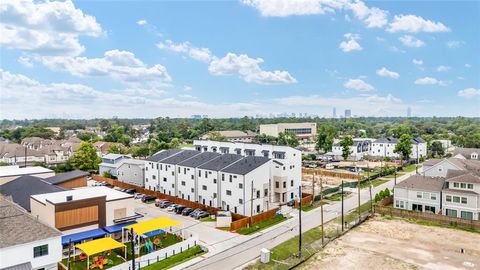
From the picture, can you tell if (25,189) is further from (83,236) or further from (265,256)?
(265,256)

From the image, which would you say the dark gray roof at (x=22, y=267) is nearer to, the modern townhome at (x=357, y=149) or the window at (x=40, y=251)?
the window at (x=40, y=251)

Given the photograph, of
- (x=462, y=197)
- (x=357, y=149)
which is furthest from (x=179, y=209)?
(x=357, y=149)

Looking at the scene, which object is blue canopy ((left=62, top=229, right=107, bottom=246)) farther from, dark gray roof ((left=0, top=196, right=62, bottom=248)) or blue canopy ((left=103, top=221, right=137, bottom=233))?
dark gray roof ((left=0, top=196, right=62, bottom=248))

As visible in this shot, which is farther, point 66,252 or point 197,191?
point 197,191

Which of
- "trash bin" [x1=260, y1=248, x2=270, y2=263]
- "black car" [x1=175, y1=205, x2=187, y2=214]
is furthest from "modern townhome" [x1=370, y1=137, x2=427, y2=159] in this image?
"trash bin" [x1=260, y1=248, x2=270, y2=263]

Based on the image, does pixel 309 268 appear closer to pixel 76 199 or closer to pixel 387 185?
pixel 76 199

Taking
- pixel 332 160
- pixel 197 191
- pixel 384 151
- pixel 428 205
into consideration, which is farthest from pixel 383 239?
pixel 384 151
